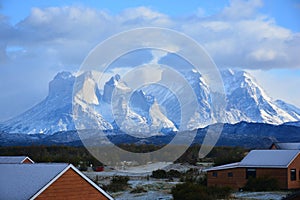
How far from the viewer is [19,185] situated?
1953 centimetres

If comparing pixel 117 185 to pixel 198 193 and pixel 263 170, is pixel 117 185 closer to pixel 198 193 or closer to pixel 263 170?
pixel 263 170

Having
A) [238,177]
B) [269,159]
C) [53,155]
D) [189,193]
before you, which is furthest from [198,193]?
[53,155]

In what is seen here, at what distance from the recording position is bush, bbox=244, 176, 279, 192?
40531mm

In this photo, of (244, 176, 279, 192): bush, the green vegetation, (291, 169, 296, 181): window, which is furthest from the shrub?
the green vegetation

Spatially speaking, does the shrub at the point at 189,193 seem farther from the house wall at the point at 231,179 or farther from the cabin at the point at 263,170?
the cabin at the point at 263,170

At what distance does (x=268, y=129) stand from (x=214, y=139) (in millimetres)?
26575

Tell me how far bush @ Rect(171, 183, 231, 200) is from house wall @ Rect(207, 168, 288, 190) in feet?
19.3

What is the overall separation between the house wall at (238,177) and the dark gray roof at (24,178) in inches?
947

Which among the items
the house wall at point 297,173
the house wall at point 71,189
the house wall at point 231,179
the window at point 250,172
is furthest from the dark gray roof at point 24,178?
the house wall at point 297,173

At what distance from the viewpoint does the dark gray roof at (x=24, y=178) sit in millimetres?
19156

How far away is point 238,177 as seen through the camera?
4303 cm

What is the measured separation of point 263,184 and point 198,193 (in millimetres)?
8628

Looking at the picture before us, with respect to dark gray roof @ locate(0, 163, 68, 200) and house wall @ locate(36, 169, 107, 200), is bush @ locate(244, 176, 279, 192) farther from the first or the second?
dark gray roof @ locate(0, 163, 68, 200)

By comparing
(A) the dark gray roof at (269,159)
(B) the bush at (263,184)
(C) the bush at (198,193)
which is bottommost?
(C) the bush at (198,193)
